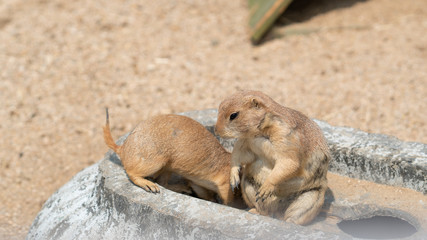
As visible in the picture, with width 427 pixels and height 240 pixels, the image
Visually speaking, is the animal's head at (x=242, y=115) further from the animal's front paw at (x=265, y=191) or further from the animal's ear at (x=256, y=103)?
the animal's front paw at (x=265, y=191)

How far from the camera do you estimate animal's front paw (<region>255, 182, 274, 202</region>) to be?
3954 millimetres

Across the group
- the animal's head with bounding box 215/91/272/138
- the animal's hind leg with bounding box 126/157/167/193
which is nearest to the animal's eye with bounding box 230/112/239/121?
the animal's head with bounding box 215/91/272/138

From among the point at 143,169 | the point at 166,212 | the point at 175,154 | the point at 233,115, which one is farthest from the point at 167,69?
the point at 166,212

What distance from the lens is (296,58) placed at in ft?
30.2

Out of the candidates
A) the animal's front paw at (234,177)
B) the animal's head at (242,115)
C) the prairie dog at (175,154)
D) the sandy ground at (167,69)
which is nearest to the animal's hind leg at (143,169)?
the prairie dog at (175,154)

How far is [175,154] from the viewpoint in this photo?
172 inches

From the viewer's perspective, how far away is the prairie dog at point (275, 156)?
3865 millimetres

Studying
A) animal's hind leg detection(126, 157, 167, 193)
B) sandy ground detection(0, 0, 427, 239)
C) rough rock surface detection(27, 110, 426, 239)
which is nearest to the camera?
rough rock surface detection(27, 110, 426, 239)

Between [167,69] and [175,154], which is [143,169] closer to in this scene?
[175,154]

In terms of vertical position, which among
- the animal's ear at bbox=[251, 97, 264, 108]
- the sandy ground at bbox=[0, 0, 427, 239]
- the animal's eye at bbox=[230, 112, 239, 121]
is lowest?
the sandy ground at bbox=[0, 0, 427, 239]

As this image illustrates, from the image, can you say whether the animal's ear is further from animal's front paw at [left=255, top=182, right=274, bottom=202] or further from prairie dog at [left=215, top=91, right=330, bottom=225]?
animal's front paw at [left=255, top=182, right=274, bottom=202]

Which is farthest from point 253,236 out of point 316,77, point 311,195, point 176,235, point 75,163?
point 316,77

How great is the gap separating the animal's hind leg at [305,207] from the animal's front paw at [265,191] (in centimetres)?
21

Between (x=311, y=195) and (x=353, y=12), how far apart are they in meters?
6.94
